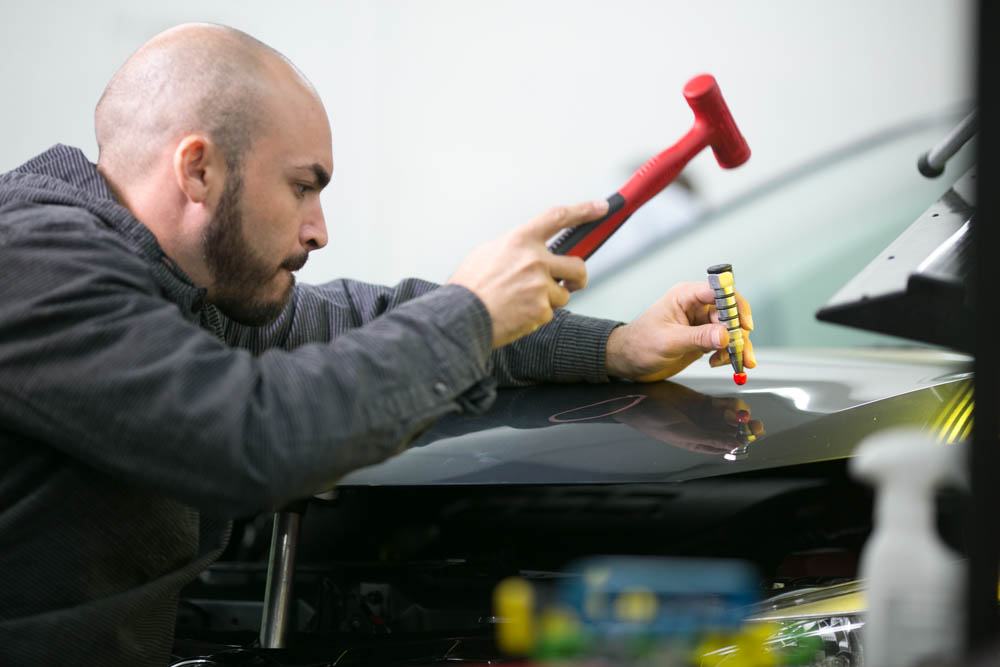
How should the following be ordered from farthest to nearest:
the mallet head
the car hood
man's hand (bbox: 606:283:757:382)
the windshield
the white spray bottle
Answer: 1. the windshield
2. man's hand (bbox: 606:283:757:382)
3. the mallet head
4. the car hood
5. the white spray bottle

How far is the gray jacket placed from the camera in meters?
0.64

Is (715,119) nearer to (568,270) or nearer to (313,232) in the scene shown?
(568,270)

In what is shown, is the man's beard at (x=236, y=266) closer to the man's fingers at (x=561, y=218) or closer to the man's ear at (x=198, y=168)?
the man's ear at (x=198, y=168)

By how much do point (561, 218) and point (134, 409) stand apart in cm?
38

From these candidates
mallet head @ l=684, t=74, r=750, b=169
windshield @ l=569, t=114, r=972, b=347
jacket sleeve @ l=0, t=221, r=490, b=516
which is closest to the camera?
jacket sleeve @ l=0, t=221, r=490, b=516

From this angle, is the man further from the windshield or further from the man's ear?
the windshield

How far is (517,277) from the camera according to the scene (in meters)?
0.77

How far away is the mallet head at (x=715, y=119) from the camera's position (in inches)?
38.3

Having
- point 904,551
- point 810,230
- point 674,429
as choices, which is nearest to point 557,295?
point 674,429

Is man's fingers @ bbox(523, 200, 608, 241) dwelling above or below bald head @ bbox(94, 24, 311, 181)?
below

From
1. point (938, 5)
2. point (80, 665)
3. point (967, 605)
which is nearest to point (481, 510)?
point (80, 665)

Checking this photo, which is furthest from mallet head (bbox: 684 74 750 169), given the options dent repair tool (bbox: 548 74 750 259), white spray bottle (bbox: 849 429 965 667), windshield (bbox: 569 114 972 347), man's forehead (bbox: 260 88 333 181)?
windshield (bbox: 569 114 972 347)

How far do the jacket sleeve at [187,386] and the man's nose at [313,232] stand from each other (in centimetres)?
22

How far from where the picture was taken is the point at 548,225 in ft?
2.66
